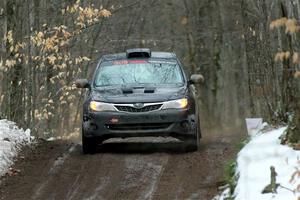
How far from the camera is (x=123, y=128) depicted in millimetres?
12289

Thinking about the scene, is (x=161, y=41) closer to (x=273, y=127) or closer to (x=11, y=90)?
(x=11, y=90)

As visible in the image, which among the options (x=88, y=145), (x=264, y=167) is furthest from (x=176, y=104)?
(x=264, y=167)

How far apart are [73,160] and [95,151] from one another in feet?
2.42

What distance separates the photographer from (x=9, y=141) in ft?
42.2

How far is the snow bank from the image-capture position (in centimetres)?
720

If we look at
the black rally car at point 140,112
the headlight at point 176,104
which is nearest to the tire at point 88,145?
the black rally car at point 140,112

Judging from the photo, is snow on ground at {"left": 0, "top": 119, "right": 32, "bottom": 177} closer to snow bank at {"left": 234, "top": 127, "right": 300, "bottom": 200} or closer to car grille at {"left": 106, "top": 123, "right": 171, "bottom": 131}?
car grille at {"left": 106, "top": 123, "right": 171, "bottom": 131}

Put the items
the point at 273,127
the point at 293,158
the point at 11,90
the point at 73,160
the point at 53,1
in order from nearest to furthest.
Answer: the point at 293,158
the point at 273,127
the point at 73,160
the point at 11,90
the point at 53,1

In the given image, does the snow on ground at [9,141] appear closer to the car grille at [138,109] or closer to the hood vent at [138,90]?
the car grille at [138,109]

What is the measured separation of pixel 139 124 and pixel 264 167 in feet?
14.9

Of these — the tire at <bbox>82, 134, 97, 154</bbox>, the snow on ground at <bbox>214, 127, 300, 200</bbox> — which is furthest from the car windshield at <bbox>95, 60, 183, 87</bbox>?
the snow on ground at <bbox>214, 127, 300, 200</bbox>

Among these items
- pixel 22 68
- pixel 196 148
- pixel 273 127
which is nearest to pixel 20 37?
pixel 22 68

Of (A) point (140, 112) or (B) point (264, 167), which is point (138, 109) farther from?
(B) point (264, 167)

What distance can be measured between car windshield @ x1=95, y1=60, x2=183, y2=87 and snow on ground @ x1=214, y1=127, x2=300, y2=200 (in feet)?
13.5
